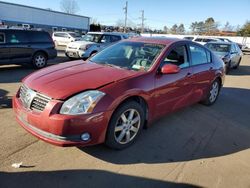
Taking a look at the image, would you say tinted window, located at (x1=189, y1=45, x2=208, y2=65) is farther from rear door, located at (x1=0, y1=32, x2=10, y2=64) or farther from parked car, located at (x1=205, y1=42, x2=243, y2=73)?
parked car, located at (x1=205, y1=42, x2=243, y2=73)

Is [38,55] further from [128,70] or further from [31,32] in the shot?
[128,70]

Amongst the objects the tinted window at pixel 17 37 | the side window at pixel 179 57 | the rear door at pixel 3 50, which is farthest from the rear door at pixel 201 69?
the tinted window at pixel 17 37

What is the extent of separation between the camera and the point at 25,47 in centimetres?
1030

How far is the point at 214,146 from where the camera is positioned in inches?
169

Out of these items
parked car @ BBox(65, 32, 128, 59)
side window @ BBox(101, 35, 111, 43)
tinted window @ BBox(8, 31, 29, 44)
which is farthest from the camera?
side window @ BBox(101, 35, 111, 43)

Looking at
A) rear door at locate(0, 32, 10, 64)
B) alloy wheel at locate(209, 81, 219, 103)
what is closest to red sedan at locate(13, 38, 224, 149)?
alloy wheel at locate(209, 81, 219, 103)

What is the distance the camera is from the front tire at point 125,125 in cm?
361

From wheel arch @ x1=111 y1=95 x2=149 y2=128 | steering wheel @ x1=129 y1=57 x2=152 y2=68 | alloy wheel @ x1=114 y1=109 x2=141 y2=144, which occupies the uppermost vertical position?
steering wheel @ x1=129 y1=57 x2=152 y2=68

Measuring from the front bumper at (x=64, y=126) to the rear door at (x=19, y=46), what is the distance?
7.29m

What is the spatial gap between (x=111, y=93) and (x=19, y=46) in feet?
25.9

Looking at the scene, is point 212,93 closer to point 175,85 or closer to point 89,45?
point 175,85

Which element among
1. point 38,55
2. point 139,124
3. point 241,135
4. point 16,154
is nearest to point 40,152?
point 16,154

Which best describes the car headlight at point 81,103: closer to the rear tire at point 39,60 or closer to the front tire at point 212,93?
the front tire at point 212,93

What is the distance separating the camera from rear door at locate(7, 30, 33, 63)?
9.82 meters
